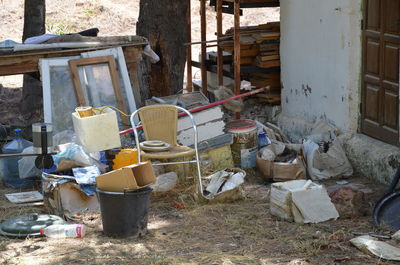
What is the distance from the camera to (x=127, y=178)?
6.55 metres

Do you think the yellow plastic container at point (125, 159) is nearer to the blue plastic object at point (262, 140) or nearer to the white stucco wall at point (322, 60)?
the blue plastic object at point (262, 140)

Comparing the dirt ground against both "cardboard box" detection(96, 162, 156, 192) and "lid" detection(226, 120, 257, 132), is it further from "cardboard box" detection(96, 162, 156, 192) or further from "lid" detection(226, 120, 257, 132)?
"lid" detection(226, 120, 257, 132)

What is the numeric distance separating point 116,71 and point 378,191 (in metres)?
3.68

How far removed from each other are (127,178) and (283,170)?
2.68 m

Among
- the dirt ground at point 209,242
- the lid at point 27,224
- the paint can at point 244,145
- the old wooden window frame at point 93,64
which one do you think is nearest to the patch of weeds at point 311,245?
the dirt ground at point 209,242

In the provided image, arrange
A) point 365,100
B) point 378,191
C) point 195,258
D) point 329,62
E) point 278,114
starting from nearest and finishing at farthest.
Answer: point 195,258, point 378,191, point 365,100, point 329,62, point 278,114

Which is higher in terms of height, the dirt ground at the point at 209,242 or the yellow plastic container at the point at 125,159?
the yellow plastic container at the point at 125,159

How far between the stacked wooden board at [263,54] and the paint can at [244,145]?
6.20 ft

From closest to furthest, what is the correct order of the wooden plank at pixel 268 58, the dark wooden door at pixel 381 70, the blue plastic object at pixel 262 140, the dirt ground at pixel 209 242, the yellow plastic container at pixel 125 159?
1. the dirt ground at pixel 209 242
2. the yellow plastic container at pixel 125 159
3. the dark wooden door at pixel 381 70
4. the blue plastic object at pixel 262 140
5. the wooden plank at pixel 268 58

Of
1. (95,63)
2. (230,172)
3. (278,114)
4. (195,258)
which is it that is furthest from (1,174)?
(278,114)

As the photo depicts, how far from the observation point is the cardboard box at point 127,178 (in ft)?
21.4

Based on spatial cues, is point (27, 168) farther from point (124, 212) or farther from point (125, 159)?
point (124, 212)

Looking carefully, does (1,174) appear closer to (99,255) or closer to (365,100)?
(99,255)

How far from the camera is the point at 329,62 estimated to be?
9.35m
